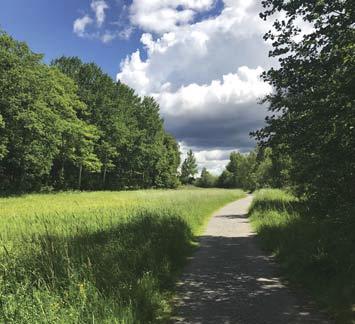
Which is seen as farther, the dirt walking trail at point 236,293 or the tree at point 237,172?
the tree at point 237,172

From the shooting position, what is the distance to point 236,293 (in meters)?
7.79

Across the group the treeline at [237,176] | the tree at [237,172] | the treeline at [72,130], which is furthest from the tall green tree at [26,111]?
the tree at [237,172]

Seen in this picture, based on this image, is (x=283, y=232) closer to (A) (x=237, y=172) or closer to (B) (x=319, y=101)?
(B) (x=319, y=101)

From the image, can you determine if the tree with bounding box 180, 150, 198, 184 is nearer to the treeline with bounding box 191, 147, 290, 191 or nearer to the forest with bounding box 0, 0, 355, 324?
the treeline with bounding box 191, 147, 290, 191

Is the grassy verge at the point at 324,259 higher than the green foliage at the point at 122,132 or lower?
lower

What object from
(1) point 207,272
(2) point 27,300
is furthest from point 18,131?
(2) point 27,300

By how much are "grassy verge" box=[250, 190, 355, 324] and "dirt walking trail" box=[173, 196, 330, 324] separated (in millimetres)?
360

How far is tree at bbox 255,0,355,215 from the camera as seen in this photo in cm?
827

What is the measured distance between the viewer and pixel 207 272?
977cm

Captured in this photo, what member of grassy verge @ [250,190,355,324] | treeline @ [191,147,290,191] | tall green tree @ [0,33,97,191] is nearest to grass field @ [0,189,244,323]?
grassy verge @ [250,190,355,324]

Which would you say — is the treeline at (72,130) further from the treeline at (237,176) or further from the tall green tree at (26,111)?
the treeline at (237,176)

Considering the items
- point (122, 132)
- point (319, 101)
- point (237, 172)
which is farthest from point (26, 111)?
point (237, 172)

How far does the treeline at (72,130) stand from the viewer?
134 feet

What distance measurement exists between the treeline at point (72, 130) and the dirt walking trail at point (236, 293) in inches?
1218
